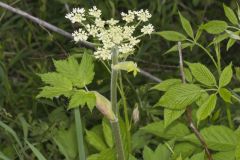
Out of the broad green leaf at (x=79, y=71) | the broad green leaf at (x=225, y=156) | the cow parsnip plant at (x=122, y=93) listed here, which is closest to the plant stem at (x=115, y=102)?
the cow parsnip plant at (x=122, y=93)

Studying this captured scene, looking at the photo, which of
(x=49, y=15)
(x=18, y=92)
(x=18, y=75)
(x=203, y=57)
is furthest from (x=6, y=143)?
(x=203, y=57)

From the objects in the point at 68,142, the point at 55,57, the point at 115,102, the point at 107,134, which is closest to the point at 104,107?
the point at 115,102

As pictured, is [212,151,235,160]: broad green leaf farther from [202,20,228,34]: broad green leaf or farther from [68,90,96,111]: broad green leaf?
[68,90,96,111]: broad green leaf

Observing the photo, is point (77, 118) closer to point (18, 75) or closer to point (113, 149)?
point (113, 149)

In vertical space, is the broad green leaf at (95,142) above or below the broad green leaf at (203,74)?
below

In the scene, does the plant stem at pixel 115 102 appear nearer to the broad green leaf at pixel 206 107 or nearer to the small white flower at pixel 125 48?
the small white flower at pixel 125 48

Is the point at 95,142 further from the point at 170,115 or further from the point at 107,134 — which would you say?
the point at 170,115

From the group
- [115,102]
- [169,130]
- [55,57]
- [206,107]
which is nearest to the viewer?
[115,102]

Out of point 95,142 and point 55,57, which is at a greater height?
point 55,57
